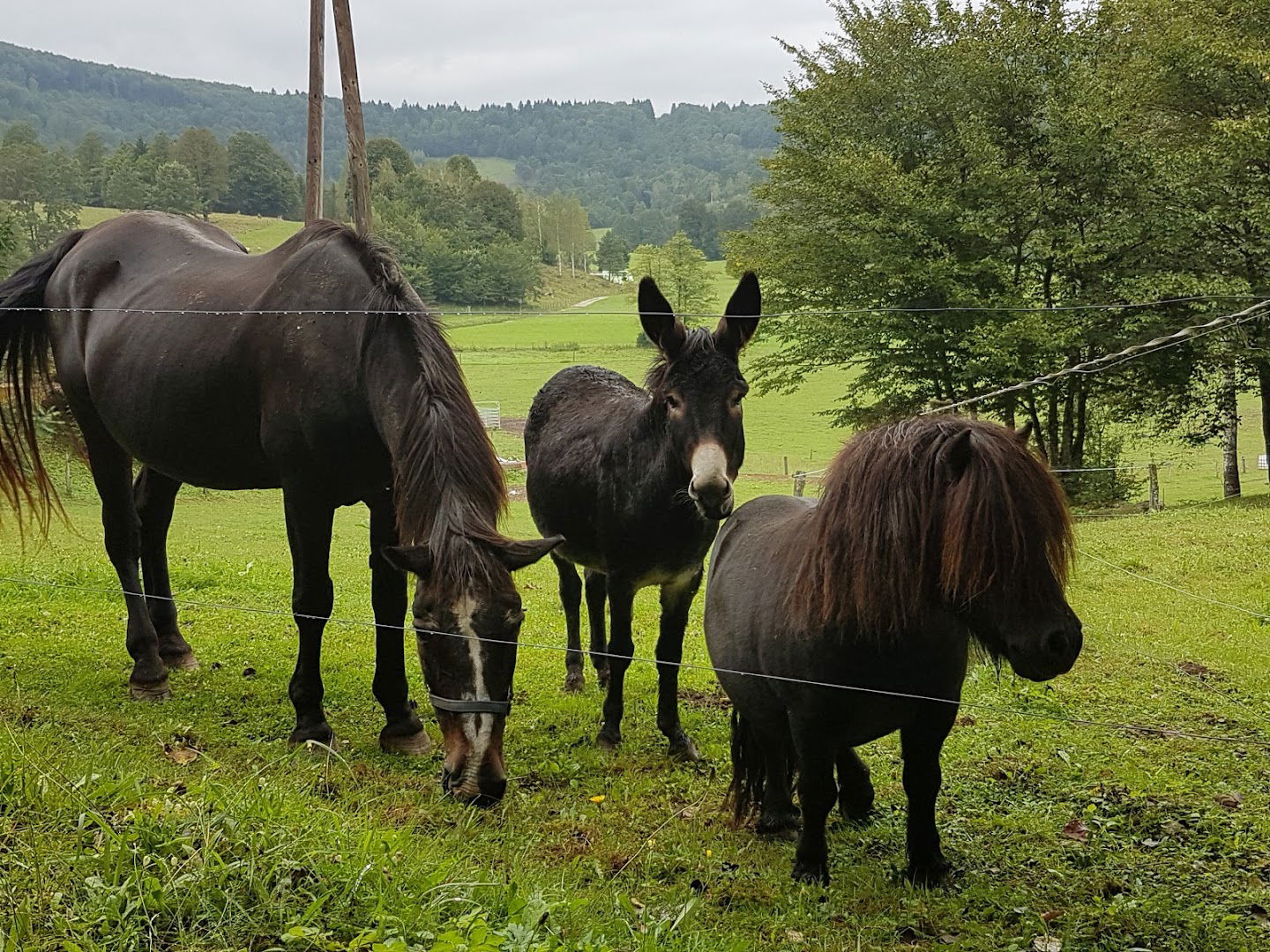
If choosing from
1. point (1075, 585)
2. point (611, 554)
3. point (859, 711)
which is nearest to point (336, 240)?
point (611, 554)

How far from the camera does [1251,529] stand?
14781 mm

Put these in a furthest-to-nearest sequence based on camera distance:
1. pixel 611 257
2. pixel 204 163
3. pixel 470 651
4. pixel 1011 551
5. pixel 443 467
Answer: pixel 204 163
pixel 611 257
pixel 443 467
pixel 470 651
pixel 1011 551

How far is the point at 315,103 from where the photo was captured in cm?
1309

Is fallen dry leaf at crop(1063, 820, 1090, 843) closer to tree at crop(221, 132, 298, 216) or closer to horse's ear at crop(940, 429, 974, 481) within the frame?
horse's ear at crop(940, 429, 974, 481)

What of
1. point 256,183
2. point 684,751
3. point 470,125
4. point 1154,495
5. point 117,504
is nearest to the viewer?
point 684,751

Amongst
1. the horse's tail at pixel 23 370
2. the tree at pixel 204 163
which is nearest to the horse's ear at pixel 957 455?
the horse's tail at pixel 23 370

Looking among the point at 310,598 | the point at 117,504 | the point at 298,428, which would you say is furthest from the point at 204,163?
the point at 310,598

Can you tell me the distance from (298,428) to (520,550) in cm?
173

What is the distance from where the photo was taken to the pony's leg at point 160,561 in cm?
724

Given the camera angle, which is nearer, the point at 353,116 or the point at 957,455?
the point at 957,455

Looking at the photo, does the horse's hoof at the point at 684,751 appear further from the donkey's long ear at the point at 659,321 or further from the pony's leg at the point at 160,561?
the pony's leg at the point at 160,561

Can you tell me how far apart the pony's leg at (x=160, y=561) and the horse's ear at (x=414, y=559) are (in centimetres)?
370

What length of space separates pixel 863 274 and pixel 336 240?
51.2 feet

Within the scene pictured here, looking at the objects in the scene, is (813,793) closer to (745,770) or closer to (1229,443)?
(745,770)
